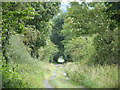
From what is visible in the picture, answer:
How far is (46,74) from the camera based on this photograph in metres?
3.60

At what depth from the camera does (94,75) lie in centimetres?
305

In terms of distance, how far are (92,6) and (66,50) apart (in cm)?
131

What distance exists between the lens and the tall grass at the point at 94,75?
287 cm

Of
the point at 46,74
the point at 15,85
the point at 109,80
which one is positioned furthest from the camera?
the point at 46,74

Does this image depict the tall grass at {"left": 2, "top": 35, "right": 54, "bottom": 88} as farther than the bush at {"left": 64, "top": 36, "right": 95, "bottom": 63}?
No

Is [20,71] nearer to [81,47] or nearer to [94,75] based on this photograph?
[81,47]

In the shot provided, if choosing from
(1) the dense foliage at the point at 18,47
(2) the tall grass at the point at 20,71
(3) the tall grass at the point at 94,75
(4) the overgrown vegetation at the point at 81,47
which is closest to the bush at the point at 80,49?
(4) the overgrown vegetation at the point at 81,47

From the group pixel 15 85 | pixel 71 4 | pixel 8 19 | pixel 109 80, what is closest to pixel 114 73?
pixel 109 80

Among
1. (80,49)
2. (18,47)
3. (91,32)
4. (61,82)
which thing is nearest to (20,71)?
(18,47)

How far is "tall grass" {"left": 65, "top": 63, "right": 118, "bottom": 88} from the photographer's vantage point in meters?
2.87

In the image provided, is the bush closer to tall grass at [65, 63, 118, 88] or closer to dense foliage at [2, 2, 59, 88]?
tall grass at [65, 63, 118, 88]

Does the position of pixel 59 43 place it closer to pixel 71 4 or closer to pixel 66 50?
pixel 66 50

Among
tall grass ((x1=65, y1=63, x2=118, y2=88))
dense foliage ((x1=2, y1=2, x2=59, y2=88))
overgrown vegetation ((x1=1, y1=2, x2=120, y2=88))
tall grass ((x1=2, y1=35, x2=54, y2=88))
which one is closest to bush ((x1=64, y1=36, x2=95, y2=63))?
overgrown vegetation ((x1=1, y1=2, x2=120, y2=88))

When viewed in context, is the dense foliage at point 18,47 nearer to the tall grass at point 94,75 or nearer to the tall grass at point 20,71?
the tall grass at point 20,71
